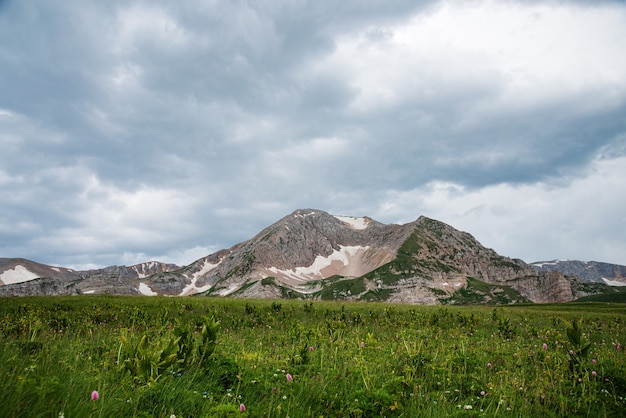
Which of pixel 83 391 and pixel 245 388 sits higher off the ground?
pixel 83 391

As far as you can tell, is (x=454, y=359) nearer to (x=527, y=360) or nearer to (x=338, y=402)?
(x=527, y=360)

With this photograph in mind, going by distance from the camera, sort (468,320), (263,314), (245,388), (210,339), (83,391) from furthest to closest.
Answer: (263,314) < (468,320) < (210,339) < (245,388) < (83,391)

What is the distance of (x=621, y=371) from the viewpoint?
8.18m

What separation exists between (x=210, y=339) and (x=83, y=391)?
3449 mm

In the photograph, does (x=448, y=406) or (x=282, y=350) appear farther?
(x=282, y=350)

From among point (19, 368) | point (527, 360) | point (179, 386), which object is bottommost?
point (527, 360)

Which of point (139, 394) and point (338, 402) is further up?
point (139, 394)

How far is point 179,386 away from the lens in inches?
223

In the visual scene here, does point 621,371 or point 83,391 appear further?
point 621,371

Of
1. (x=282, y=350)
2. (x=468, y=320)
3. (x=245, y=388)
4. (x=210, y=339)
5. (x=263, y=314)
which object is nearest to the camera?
(x=245, y=388)

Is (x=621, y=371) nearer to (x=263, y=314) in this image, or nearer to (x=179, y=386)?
(x=179, y=386)

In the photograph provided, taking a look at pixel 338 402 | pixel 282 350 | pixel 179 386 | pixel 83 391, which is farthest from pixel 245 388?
pixel 282 350

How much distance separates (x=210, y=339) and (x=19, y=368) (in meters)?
3.52

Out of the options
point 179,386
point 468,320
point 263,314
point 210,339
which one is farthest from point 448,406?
point 263,314
